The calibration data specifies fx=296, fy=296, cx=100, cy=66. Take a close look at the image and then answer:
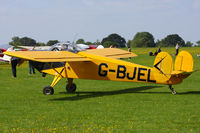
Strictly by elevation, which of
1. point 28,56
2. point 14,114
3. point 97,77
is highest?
point 28,56

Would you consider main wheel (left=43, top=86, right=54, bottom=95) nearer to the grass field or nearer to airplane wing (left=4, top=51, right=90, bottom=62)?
the grass field

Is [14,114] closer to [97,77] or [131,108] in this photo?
[131,108]

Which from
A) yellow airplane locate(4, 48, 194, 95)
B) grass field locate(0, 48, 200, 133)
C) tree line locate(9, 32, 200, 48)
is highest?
tree line locate(9, 32, 200, 48)

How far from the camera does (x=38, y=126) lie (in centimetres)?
788

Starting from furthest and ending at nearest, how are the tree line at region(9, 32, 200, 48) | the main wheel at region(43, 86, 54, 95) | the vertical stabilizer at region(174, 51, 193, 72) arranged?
the tree line at region(9, 32, 200, 48) < the main wheel at region(43, 86, 54, 95) < the vertical stabilizer at region(174, 51, 193, 72)

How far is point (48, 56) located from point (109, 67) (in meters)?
2.71

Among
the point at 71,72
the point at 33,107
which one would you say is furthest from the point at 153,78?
the point at 33,107

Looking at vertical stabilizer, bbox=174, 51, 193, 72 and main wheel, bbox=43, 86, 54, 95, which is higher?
vertical stabilizer, bbox=174, 51, 193, 72

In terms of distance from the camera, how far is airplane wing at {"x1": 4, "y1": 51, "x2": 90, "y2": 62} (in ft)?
37.1

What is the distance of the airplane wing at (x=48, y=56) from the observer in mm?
11309

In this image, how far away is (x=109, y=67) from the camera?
Result: 13055mm

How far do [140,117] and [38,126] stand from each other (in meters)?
2.97

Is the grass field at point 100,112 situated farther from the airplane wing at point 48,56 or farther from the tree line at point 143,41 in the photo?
the tree line at point 143,41

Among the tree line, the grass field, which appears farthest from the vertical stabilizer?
the tree line
